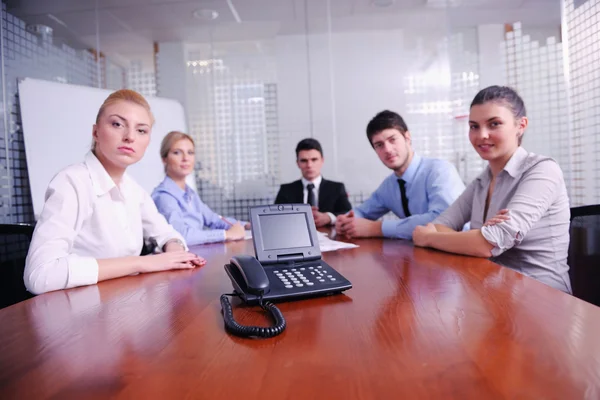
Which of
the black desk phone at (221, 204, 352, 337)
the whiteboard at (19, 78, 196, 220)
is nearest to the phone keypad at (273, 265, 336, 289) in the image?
the black desk phone at (221, 204, 352, 337)

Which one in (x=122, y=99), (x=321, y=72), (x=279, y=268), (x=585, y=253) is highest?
(x=321, y=72)

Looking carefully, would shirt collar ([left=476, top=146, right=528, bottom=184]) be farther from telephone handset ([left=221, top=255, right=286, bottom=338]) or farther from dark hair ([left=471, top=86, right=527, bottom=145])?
telephone handset ([left=221, top=255, right=286, bottom=338])

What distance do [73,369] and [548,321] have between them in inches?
30.0

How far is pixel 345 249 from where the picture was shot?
166 centimetres

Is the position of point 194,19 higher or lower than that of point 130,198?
higher

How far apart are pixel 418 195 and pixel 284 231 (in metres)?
1.59

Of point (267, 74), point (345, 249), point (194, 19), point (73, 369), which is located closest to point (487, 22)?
point (267, 74)

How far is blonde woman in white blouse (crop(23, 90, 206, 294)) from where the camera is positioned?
1100mm

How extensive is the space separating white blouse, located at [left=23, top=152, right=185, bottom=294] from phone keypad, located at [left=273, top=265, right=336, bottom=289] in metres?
0.57

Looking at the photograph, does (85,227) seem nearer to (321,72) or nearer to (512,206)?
(512,206)

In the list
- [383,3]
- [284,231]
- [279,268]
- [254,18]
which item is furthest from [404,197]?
[254,18]

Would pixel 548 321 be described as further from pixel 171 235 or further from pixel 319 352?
pixel 171 235

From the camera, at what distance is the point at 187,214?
101 inches

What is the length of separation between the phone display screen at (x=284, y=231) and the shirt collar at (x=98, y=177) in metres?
0.62
